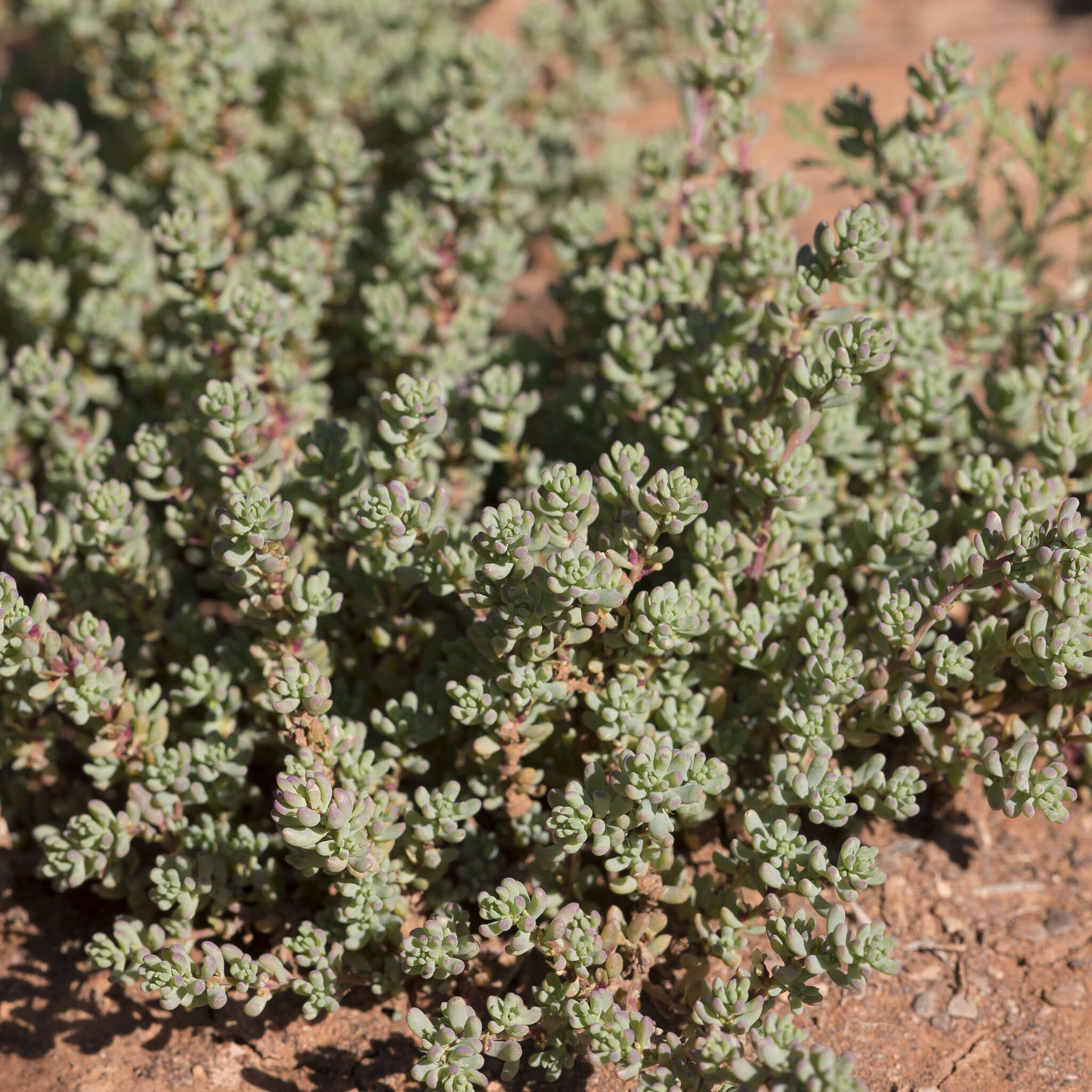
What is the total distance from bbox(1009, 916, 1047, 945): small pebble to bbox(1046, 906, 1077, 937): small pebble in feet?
0.06

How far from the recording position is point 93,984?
3371 mm

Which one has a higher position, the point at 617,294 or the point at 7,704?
the point at 617,294

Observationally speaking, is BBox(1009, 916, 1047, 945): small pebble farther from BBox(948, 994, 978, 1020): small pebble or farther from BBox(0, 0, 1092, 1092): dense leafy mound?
BBox(0, 0, 1092, 1092): dense leafy mound

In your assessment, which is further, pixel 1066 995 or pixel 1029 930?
pixel 1029 930

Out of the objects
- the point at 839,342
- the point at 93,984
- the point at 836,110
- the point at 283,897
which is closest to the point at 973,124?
the point at 836,110

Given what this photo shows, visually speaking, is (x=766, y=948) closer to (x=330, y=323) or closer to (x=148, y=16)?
(x=330, y=323)

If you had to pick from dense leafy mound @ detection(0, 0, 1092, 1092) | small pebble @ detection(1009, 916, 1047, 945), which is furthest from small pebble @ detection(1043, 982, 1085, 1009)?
dense leafy mound @ detection(0, 0, 1092, 1092)

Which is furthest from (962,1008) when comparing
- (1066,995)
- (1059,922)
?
(1059,922)

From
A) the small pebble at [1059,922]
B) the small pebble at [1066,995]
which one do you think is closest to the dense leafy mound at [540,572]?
the small pebble at [1059,922]

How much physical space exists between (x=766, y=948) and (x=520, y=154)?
121 inches

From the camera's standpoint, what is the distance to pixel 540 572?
8.99 feet

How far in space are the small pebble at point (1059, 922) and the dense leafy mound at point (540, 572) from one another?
1.39 feet

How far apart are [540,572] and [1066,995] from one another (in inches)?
76.3

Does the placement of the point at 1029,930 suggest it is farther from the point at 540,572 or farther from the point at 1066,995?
the point at 540,572
